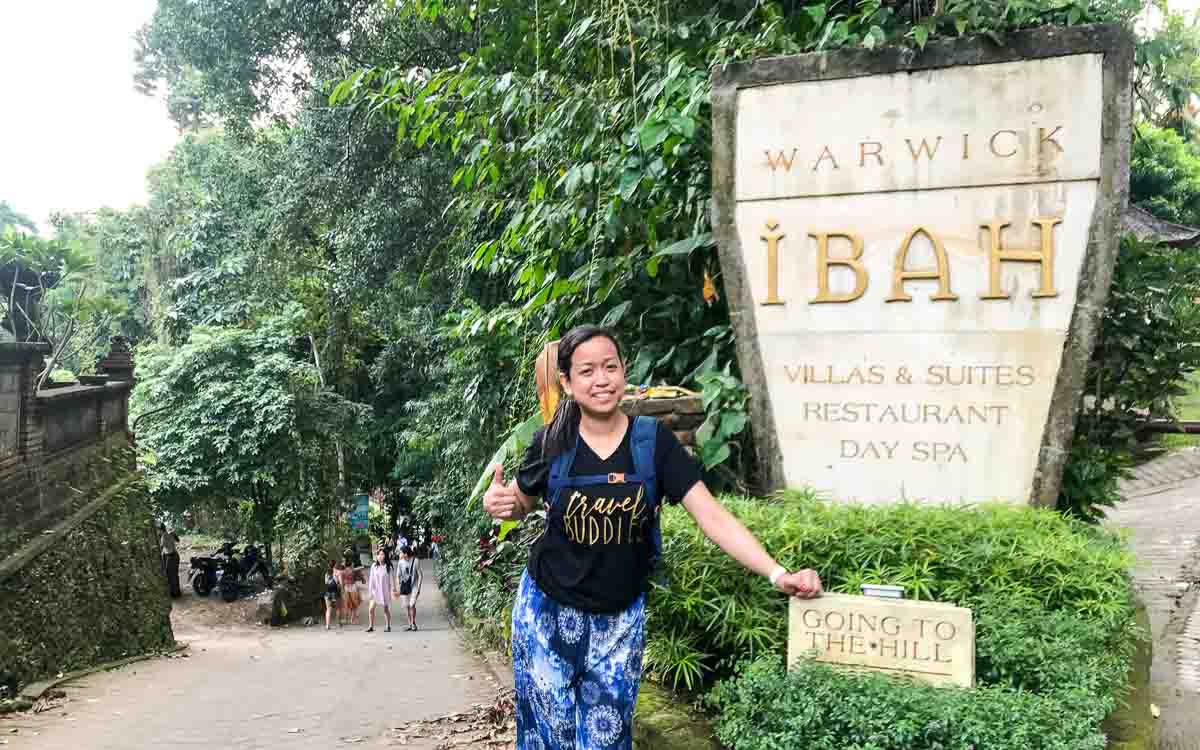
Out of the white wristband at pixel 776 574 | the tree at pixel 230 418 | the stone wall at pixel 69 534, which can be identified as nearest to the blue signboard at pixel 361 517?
the tree at pixel 230 418

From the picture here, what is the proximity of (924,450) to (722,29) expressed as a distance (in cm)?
256

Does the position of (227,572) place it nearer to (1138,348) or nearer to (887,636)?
(1138,348)

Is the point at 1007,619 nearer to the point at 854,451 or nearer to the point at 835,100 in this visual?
the point at 854,451

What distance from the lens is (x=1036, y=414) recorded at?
11.9 feet

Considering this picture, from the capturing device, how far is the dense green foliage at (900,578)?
9.55 feet

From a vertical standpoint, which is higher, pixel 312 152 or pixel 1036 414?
pixel 312 152

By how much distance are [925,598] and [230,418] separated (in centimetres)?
1560

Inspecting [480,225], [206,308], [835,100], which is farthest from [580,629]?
[206,308]

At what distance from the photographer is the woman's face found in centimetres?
265

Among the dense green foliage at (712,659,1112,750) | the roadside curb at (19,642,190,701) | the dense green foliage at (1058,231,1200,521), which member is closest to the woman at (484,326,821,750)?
the dense green foliage at (712,659,1112,750)

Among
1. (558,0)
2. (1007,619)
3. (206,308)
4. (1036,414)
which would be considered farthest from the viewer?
(206,308)

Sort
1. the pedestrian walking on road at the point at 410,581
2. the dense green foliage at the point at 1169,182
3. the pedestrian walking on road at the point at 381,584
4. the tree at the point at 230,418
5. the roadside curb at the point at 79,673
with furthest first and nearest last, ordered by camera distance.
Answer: the dense green foliage at the point at 1169,182
the tree at the point at 230,418
the pedestrian walking on road at the point at 410,581
the pedestrian walking on road at the point at 381,584
the roadside curb at the point at 79,673

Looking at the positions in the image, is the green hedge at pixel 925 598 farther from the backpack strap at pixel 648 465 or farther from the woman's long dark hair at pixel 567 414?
the woman's long dark hair at pixel 567 414

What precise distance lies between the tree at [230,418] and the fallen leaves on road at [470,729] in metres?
11.4
